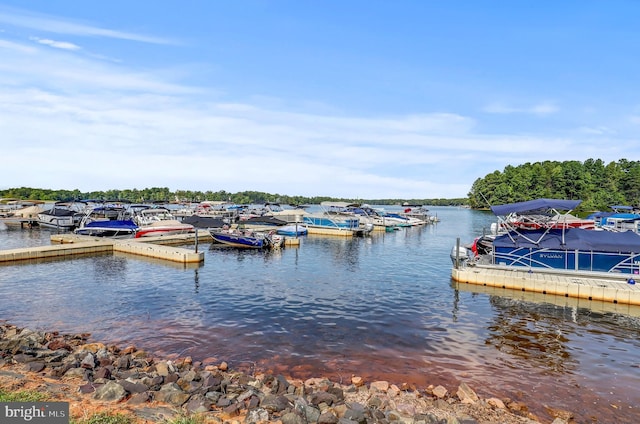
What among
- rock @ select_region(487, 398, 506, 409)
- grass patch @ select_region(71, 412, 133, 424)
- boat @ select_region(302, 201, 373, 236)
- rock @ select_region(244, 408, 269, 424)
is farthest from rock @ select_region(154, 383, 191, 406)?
boat @ select_region(302, 201, 373, 236)

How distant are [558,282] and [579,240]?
157 inches

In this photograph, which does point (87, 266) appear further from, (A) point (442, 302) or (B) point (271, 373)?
(A) point (442, 302)

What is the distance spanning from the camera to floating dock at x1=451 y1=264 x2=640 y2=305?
77.3ft

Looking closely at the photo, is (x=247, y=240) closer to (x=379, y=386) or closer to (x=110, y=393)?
(x=379, y=386)

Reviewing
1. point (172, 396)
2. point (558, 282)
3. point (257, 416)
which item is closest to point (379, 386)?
point (257, 416)

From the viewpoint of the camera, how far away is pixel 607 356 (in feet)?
52.6

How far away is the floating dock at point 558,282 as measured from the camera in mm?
23547

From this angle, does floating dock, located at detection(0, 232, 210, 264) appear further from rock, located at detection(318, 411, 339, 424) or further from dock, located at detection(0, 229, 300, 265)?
rock, located at detection(318, 411, 339, 424)

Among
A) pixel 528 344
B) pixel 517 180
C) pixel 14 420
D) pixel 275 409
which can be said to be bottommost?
pixel 528 344

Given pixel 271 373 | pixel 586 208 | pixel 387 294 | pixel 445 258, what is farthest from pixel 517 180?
pixel 271 373

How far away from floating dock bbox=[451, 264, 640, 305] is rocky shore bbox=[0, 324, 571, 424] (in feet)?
53.3

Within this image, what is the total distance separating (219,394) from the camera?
1035 centimetres

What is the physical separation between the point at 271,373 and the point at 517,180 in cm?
19311

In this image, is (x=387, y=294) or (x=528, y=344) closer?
(x=528, y=344)
